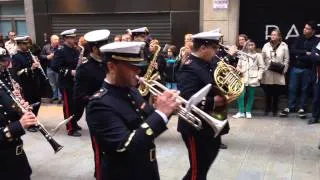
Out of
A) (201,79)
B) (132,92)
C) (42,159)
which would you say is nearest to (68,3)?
(42,159)

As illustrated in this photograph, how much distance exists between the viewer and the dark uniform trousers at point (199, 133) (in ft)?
14.0

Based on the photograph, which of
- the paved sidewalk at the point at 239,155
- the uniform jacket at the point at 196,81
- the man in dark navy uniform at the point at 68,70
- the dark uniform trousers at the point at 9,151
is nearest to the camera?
the dark uniform trousers at the point at 9,151

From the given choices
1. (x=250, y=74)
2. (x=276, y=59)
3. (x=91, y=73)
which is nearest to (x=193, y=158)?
(x=91, y=73)

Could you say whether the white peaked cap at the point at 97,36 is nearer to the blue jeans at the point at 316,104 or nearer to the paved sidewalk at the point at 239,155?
the paved sidewalk at the point at 239,155

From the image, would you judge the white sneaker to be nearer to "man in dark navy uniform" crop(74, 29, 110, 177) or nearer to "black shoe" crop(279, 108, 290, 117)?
"black shoe" crop(279, 108, 290, 117)

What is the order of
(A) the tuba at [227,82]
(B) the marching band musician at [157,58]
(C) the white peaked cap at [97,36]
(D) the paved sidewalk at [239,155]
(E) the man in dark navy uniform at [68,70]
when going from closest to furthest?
(A) the tuba at [227,82]
(C) the white peaked cap at [97,36]
(D) the paved sidewalk at [239,155]
(B) the marching band musician at [157,58]
(E) the man in dark navy uniform at [68,70]

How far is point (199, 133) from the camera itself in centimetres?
426

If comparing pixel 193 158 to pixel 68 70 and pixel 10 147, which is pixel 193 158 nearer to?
pixel 10 147

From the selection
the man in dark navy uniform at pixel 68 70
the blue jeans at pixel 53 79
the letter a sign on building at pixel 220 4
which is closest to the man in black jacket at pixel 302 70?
the letter a sign on building at pixel 220 4

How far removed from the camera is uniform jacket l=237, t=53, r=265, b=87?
8966 millimetres

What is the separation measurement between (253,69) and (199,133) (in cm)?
510

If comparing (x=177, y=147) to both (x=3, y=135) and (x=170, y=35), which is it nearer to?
(x=3, y=135)

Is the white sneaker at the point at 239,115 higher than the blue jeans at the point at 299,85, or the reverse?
the blue jeans at the point at 299,85

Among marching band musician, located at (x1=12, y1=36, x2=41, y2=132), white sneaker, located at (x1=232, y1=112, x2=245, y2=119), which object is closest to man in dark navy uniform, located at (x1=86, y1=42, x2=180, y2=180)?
marching band musician, located at (x1=12, y1=36, x2=41, y2=132)
